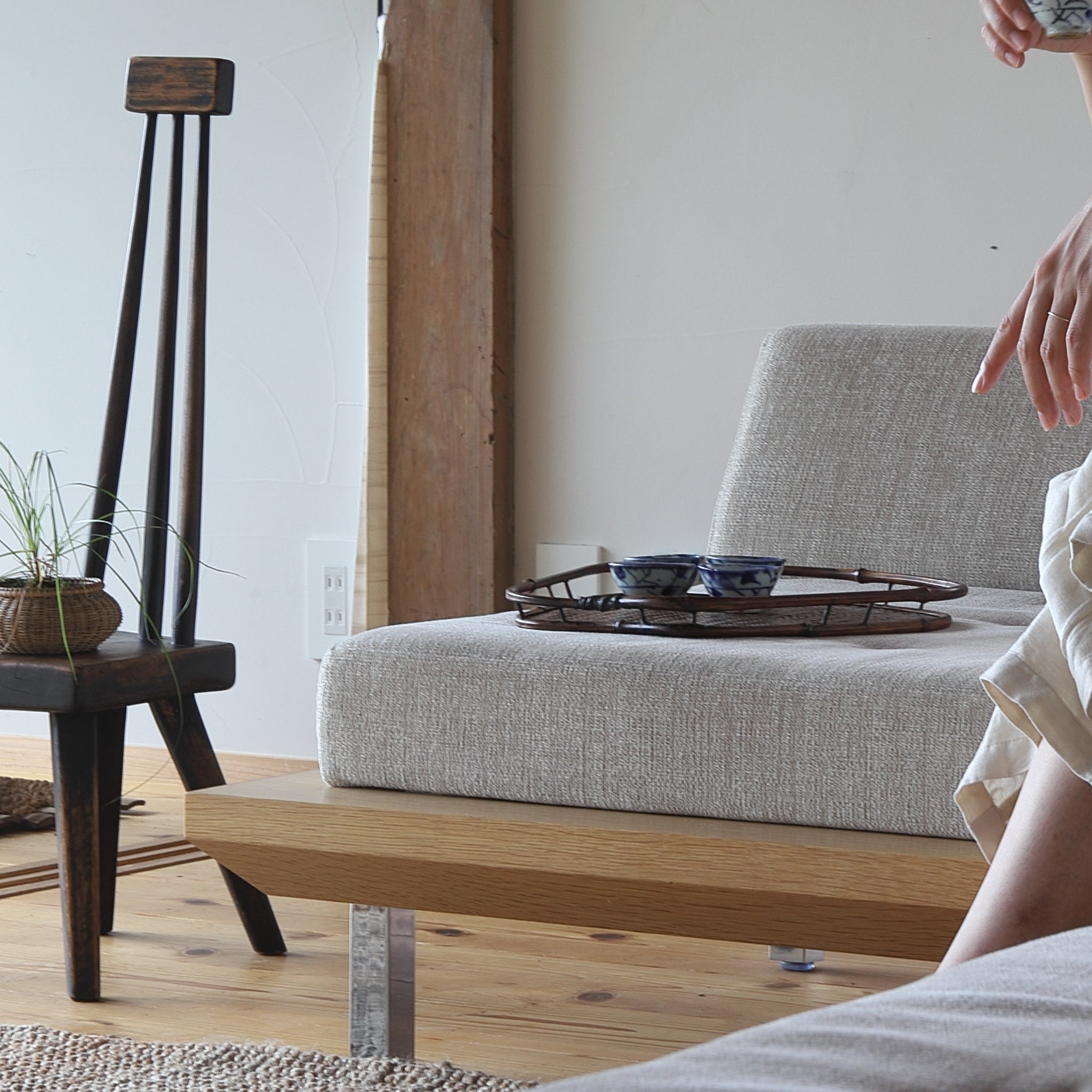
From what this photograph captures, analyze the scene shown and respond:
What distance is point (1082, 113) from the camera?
2.25 m

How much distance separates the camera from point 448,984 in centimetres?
179

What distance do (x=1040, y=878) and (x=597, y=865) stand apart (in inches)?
19.5

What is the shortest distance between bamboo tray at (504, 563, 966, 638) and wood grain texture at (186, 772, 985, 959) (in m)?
0.18

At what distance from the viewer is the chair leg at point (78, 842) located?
67.4 inches

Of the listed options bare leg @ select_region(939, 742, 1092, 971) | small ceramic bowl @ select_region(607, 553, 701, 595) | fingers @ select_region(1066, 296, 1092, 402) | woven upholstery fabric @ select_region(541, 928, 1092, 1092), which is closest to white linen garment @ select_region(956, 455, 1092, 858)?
bare leg @ select_region(939, 742, 1092, 971)

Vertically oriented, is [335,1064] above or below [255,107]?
below

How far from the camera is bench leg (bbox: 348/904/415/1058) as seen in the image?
1.39 m

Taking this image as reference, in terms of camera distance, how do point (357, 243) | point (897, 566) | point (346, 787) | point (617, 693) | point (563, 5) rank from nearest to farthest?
1. point (617, 693)
2. point (346, 787)
3. point (897, 566)
4. point (563, 5)
5. point (357, 243)

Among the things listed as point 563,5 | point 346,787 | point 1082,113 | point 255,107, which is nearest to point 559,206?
point 563,5

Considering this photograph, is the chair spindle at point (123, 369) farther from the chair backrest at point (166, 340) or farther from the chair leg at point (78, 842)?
the chair leg at point (78, 842)

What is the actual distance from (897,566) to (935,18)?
0.93 metres

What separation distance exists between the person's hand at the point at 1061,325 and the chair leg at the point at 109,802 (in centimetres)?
125

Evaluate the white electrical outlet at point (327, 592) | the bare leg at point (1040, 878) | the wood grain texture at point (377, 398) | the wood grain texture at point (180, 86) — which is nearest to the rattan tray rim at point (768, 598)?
the bare leg at point (1040, 878)

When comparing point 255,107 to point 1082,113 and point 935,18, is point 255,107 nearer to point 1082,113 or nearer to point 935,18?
point 935,18
